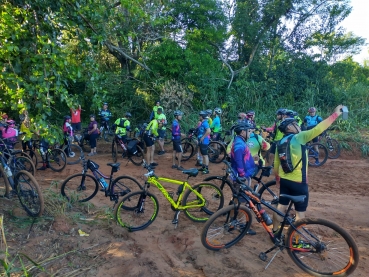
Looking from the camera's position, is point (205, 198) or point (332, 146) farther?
point (332, 146)

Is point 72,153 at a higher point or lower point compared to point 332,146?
lower

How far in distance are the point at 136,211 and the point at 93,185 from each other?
1391mm

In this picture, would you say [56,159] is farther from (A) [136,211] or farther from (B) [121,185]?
(A) [136,211]

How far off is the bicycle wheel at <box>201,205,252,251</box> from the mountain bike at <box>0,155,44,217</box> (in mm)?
2847

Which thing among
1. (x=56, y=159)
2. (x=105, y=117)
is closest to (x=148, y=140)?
(x=56, y=159)

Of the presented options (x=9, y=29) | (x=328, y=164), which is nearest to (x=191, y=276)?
(x=9, y=29)

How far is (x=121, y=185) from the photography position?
6.06m

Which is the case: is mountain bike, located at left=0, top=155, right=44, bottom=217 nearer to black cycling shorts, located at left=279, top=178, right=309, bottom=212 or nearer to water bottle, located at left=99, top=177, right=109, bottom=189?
water bottle, located at left=99, top=177, right=109, bottom=189

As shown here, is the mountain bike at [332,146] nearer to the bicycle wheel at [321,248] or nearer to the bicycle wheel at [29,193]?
the bicycle wheel at [321,248]

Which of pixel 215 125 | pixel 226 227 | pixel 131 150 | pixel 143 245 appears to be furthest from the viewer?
pixel 215 125

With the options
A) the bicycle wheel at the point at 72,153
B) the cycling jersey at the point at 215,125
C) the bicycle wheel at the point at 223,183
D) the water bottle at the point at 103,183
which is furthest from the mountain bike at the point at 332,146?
the bicycle wheel at the point at 72,153

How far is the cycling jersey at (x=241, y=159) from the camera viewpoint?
5078 millimetres

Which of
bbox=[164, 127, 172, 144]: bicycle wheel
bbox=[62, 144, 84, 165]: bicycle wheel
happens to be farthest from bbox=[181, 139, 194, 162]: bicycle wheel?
bbox=[62, 144, 84, 165]: bicycle wheel

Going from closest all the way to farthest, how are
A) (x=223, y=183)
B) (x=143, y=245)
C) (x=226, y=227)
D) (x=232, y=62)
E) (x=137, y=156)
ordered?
(x=226, y=227), (x=143, y=245), (x=223, y=183), (x=137, y=156), (x=232, y=62)
